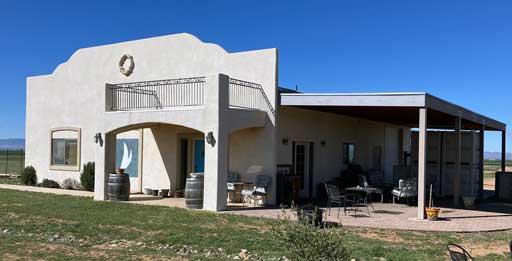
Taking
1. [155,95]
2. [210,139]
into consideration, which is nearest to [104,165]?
[155,95]

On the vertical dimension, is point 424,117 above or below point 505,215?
above

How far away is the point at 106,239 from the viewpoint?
884 cm

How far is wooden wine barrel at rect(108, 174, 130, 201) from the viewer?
14.4 metres

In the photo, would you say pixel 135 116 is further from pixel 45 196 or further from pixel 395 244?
pixel 395 244

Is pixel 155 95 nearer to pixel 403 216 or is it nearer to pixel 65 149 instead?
pixel 65 149

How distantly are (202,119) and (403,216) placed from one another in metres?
5.66

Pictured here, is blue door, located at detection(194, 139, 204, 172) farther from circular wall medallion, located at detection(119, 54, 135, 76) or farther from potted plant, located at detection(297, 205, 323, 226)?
potted plant, located at detection(297, 205, 323, 226)

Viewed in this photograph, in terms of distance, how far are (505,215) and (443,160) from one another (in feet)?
15.6

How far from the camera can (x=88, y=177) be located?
58.7 ft

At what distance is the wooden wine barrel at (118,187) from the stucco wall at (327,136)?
4659 mm

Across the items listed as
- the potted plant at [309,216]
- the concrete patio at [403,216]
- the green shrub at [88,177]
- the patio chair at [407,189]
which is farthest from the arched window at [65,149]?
the potted plant at [309,216]

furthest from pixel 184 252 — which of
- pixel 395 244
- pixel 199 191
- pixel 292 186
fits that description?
pixel 292 186

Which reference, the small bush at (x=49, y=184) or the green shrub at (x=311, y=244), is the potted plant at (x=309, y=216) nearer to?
the green shrub at (x=311, y=244)

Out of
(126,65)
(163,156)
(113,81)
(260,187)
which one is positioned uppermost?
(126,65)
